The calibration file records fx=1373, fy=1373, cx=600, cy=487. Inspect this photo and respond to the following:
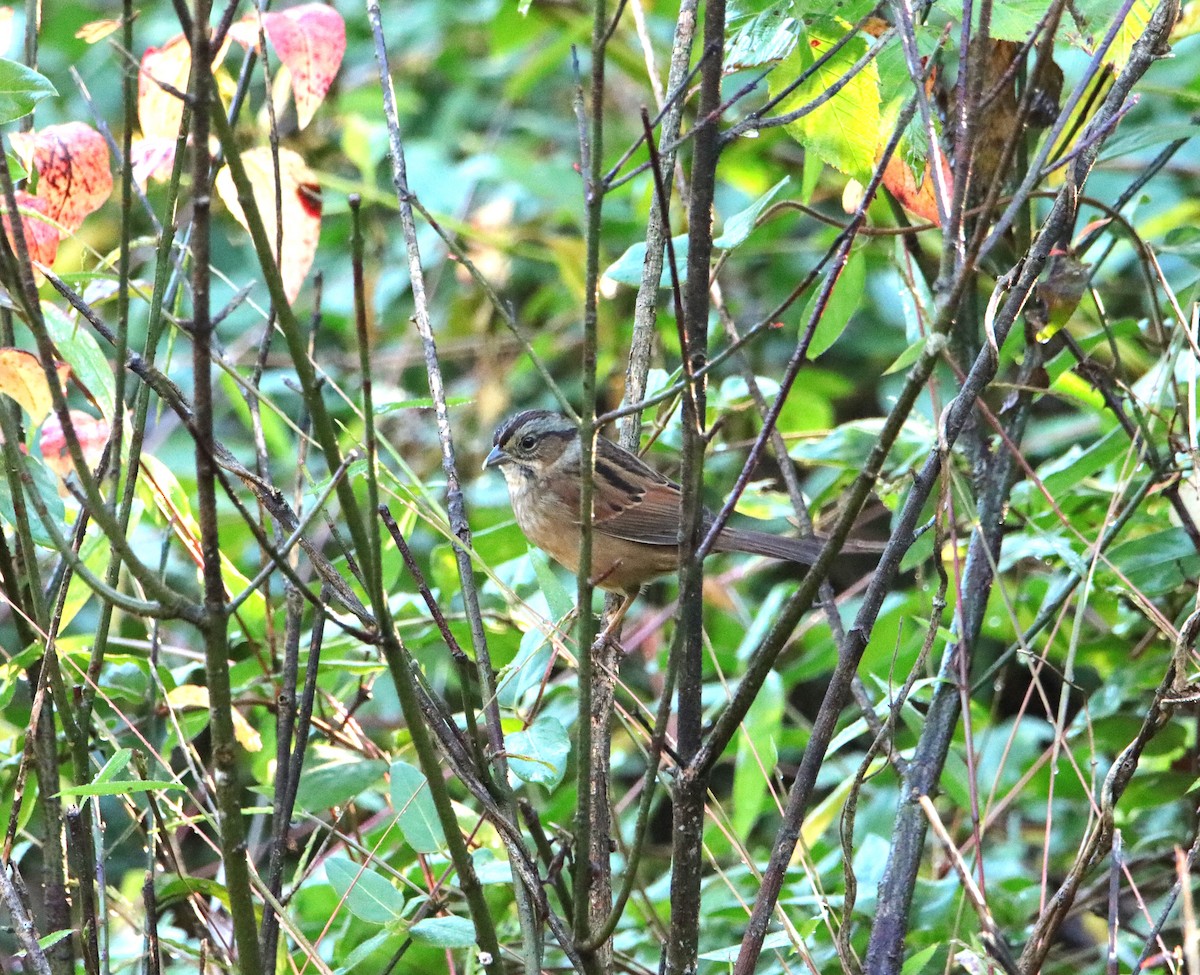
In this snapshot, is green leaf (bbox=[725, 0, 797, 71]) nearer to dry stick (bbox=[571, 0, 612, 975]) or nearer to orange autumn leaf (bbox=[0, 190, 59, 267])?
dry stick (bbox=[571, 0, 612, 975])

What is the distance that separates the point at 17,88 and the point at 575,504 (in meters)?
2.47

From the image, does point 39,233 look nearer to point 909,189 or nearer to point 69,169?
point 69,169

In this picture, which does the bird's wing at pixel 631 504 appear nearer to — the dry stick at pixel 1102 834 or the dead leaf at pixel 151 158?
the dead leaf at pixel 151 158

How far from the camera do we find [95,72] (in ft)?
21.5

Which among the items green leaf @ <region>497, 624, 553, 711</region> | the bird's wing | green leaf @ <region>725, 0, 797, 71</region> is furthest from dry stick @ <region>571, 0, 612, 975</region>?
the bird's wing

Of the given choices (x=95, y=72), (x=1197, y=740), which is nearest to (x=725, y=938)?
(x=1197, y=740)

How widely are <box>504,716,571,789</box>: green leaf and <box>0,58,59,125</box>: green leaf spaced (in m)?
1.14

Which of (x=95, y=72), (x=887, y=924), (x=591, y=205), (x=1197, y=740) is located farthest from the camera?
(x=95, y=72)

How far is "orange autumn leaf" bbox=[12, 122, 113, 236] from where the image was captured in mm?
2334

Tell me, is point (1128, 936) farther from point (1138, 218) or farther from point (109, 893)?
point (1138, 218)

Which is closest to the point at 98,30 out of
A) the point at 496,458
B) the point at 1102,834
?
the point at 1102,834

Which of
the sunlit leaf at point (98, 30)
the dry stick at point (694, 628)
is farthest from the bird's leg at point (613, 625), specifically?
the sunlit leaf at point (98, 30)

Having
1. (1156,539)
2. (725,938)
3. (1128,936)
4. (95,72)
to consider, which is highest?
(95,72)

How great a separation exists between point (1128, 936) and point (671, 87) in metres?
2.48
